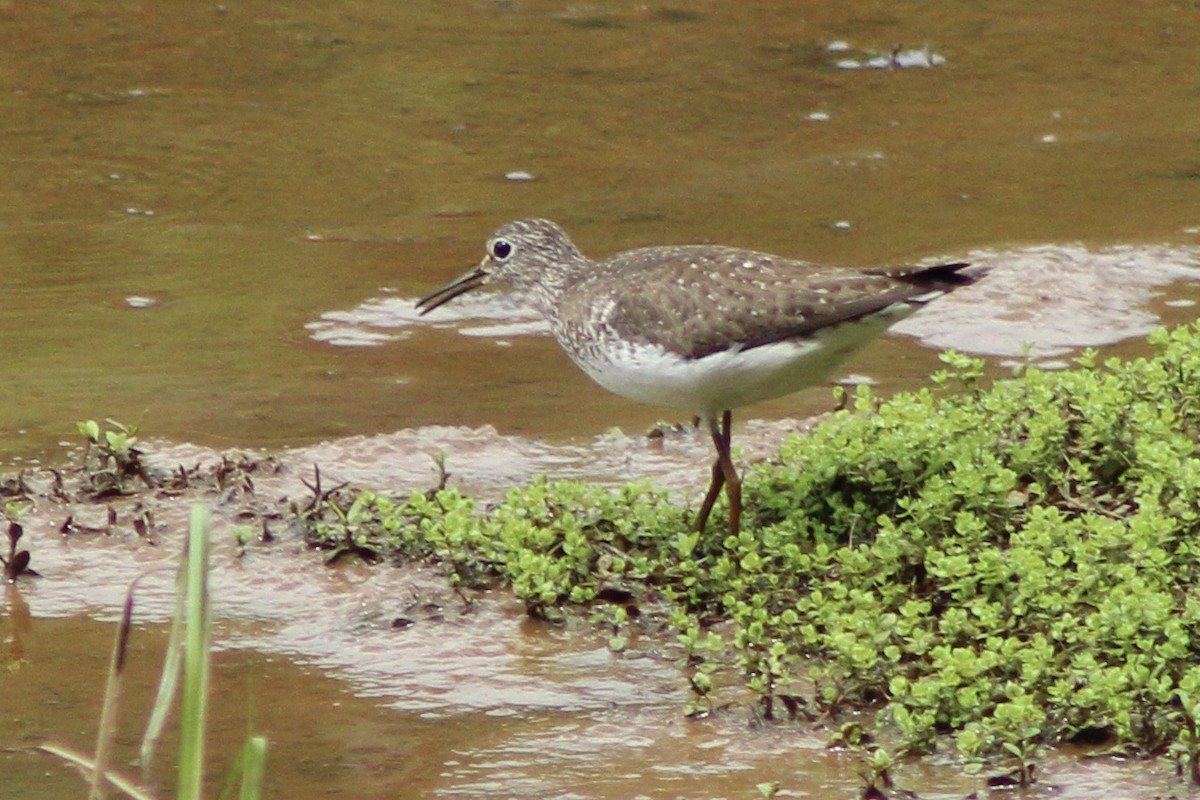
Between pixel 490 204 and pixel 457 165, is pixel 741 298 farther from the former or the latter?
pixel 457 165

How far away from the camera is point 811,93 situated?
1197 cm

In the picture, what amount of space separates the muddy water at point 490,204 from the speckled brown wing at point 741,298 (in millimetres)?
1051

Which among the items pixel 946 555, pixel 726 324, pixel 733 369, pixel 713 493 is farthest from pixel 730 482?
pixel 946 555

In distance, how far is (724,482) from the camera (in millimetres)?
6371

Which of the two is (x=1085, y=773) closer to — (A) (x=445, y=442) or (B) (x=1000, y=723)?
(B) (x=1000, y=723)

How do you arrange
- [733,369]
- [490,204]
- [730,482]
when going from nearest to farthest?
1. [733,369]
2. [730,482]
3. [490,204]

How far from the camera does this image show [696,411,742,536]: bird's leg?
6.14 meters

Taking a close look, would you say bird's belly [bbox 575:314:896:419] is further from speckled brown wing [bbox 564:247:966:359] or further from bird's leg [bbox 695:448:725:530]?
bird's leg [bbox 695:448:725:530]

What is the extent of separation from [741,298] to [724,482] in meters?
0.67

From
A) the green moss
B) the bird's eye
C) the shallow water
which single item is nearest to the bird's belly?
the green moss

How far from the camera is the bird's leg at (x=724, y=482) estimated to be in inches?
242

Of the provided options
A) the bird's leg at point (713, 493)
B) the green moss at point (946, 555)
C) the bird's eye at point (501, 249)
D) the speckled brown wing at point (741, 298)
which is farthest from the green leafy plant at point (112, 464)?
the bird's leg at point (713, 493)

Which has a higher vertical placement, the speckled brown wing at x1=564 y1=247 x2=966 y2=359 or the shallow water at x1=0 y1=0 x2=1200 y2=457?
the shallow water at x1=0 y1=0 x2=1200 y2=457

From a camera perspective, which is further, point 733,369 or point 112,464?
point 112,464
